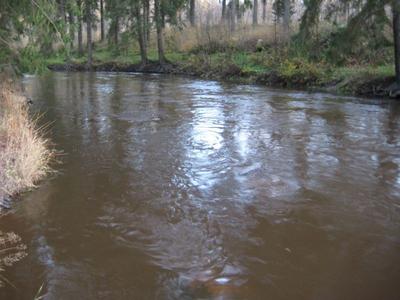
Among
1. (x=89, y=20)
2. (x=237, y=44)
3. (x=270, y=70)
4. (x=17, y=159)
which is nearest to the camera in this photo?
(x=17, y=159)

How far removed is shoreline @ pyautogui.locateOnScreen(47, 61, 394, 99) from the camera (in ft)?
60.7

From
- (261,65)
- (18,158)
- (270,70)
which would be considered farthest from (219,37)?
(18,158)

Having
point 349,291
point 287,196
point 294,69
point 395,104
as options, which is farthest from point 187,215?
point 294,69

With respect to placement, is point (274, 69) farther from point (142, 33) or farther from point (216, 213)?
point (216, 213)

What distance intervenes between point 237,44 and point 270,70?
7548 millimetres

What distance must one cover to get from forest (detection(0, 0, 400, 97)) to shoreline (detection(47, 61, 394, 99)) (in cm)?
5

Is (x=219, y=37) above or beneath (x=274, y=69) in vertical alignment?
above

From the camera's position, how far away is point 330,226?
6.29 meters

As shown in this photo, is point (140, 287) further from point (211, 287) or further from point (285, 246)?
point (285, 246)

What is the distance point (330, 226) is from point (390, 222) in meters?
0.82

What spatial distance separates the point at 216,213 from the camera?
264 inches

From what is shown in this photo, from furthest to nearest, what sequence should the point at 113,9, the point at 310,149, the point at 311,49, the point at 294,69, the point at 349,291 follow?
the point at 113,9 → the point at 294,69 → the point at 311,49 → the point at 310,149 → the point at 349,291

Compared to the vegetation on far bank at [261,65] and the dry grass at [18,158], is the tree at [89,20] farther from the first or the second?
the dry grass at [18,158]

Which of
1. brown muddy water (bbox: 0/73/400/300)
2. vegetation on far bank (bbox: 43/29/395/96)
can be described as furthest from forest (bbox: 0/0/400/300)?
vegetation on far bank (bbox: 43/29/395/96)
